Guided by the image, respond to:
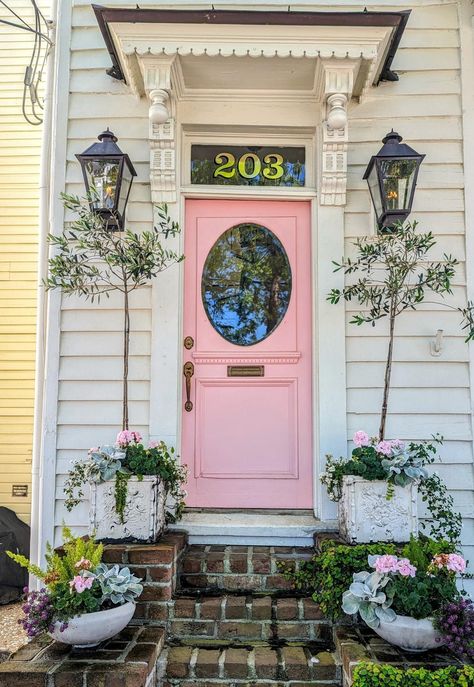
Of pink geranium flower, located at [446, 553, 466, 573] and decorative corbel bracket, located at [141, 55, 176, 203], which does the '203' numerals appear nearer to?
decorative corbel bracket, located at [141, 55, 176, 203]

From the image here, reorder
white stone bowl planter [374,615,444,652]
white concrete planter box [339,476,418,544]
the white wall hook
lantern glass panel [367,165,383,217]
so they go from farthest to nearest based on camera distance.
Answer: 1. the white wall hook
2. lantern glass panel [367,165,383,217]
3. white concrete planter box [339,476,418,544]
4. white stone bowl planter [374,615,444,652]

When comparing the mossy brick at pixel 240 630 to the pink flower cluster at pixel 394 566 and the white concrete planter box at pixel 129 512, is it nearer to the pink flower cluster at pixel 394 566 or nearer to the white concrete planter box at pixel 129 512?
the white concrete planter box at pixel 129 512

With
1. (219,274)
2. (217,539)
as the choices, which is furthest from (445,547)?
(219,274)

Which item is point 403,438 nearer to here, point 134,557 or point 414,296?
point 414,296

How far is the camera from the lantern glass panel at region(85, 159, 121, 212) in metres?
3.08

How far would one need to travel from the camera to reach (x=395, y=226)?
3.07m

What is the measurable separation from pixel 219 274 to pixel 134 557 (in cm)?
170

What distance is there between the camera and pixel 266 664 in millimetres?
2287

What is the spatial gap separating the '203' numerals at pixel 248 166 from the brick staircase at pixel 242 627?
2181 mm

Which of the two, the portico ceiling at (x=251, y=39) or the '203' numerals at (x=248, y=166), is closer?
the portico ceiling at (x=251, y=39)

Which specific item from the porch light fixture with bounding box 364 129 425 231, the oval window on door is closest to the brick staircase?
the oval window on door

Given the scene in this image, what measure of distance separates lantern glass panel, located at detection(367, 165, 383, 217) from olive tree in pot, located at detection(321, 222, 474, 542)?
0.48 ft

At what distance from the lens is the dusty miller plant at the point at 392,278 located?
3043 millimetres

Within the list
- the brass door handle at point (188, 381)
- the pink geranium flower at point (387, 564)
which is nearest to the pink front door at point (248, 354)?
the brass door handle at point (188, 381)
